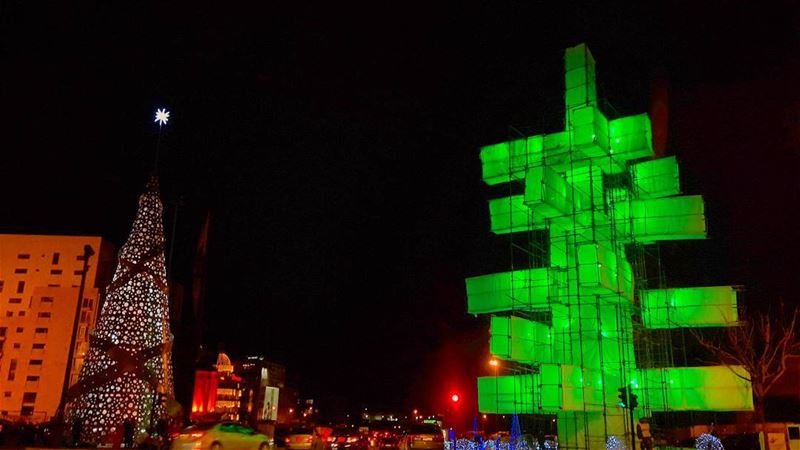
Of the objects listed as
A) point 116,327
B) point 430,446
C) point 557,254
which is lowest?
point 430,446

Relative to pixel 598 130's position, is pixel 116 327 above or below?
below

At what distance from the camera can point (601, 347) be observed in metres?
26.7

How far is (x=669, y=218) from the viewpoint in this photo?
1110 inches

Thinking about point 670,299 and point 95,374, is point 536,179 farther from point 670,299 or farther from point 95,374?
point 95,374

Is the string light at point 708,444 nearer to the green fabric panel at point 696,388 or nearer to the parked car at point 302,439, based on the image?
the green fabric panel at point 696,388

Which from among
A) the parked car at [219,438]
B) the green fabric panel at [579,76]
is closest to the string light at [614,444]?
the parked car at [219,438]

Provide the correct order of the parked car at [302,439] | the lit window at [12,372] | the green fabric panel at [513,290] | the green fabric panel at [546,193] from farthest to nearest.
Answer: the lit window at [12,372] < the parked car at [302,439] < the green fabric panel at [513,290] < the green fabric panel at [546,193]

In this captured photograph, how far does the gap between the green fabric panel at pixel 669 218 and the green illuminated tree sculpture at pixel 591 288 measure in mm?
43

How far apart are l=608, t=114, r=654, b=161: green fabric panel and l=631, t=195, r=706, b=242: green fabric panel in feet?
6.75

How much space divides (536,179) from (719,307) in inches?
354

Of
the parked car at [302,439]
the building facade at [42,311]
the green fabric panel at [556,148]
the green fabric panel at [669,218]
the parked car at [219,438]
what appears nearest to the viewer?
the parked car at [219,438]

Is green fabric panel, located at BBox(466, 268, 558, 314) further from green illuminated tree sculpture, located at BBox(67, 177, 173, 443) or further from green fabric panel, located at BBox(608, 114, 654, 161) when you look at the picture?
green illuminated tree sculpture, located at BBox(67, 177, 173, 443)

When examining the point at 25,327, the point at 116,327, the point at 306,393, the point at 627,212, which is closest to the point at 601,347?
the point at 627,212

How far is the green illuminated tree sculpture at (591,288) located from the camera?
86.3ft
